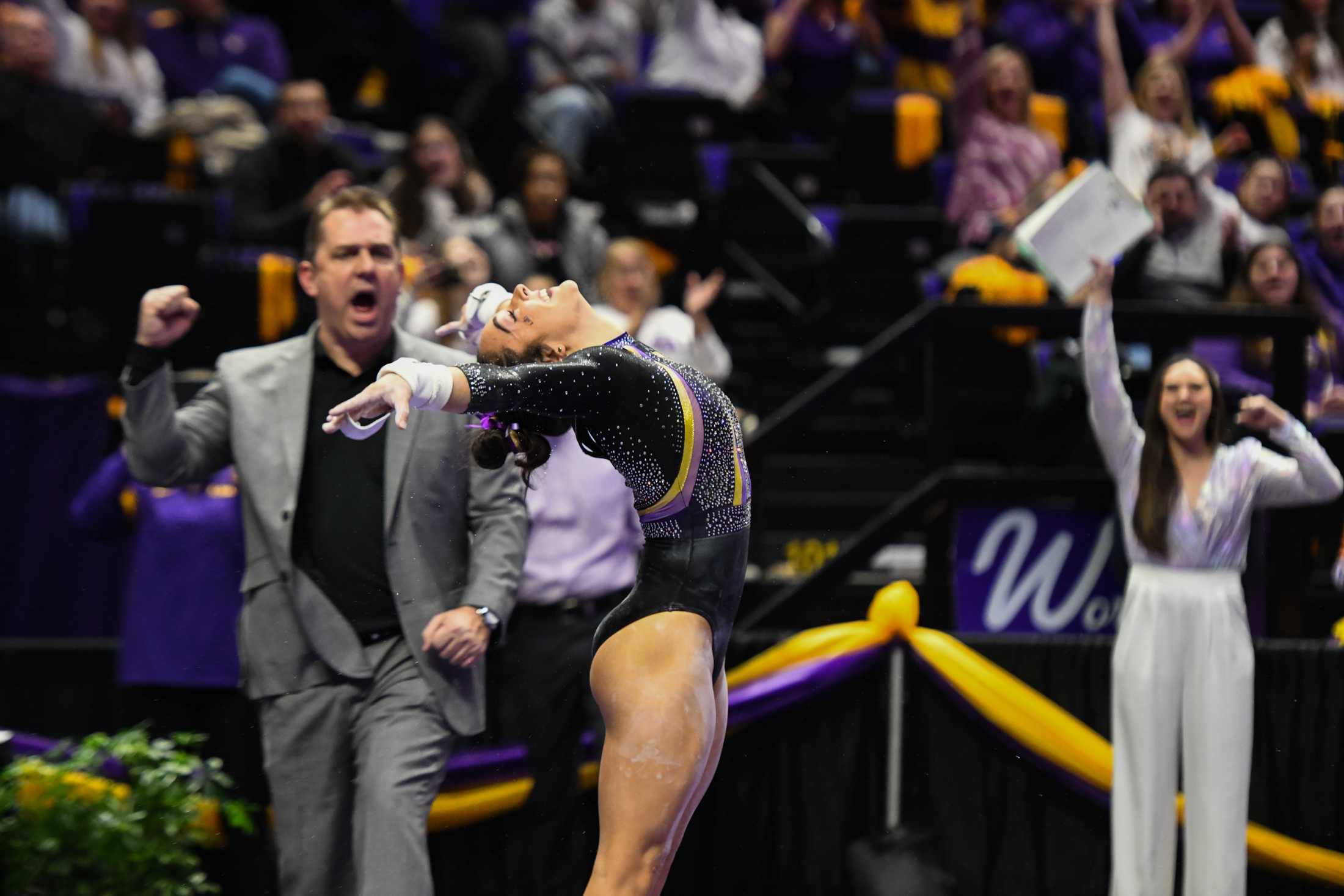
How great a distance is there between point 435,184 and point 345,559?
3.58 meters

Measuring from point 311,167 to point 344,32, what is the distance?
2967 mm

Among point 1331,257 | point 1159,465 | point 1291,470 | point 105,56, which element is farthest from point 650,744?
point 105,56

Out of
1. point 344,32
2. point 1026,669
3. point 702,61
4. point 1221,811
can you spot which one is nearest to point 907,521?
point 1026,669

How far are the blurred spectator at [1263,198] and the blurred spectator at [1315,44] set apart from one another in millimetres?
2188

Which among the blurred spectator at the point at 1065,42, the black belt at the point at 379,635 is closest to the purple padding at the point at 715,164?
the blurred spectator at the point at 1065,42

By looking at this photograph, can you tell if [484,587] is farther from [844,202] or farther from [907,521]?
[844,202]

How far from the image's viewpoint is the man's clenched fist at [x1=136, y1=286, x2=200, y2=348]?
375cm

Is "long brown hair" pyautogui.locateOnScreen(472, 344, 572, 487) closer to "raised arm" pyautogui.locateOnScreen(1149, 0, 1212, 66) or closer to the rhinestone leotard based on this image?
the rhinestone leotard

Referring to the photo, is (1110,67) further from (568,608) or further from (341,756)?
(341,756)

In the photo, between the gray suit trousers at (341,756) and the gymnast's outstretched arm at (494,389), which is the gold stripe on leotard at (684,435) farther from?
the gray suit trousers at (341,756)

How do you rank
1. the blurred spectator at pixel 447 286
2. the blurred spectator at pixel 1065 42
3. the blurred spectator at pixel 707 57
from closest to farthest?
the blurred spectator at pixel 447 286 → the blurred spectator at pixel 707 57 → the blurred spectator at pixel 1065 42

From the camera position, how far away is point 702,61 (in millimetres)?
8906

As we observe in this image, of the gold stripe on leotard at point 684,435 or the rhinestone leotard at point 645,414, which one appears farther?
the gold stripe on leotard at point 684,435

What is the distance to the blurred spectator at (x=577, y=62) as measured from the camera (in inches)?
326
